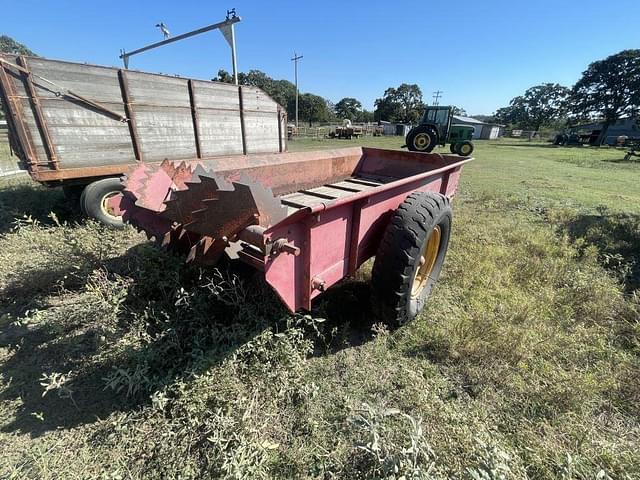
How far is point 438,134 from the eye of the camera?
55.6 feet

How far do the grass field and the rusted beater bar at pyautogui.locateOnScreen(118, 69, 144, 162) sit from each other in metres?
1.99

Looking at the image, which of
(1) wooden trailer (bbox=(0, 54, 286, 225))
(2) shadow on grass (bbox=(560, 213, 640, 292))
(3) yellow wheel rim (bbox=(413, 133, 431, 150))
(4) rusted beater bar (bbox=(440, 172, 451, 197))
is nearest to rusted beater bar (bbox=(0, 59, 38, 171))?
(1) wooden trailer (bbox=(0, 54, 286, 225))

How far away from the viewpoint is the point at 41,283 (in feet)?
9.20

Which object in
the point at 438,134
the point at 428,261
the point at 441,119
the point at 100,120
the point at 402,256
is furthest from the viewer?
the point at 441,119

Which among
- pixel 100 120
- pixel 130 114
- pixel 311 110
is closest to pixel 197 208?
pixel 100 120

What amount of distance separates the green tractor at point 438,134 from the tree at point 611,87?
41310 millimetres

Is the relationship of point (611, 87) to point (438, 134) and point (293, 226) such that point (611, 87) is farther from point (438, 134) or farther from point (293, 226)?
point (293, 226)

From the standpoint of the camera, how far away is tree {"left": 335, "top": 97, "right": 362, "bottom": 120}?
8981 centimetres

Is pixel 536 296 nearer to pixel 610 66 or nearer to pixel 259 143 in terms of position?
pixel 259 143

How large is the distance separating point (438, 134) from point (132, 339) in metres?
18.4

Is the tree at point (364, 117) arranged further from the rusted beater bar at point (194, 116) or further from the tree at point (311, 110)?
the rusted beater bar at point (194, 116)

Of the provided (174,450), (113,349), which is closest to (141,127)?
(113,349)

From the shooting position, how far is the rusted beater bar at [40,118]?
11.6ft

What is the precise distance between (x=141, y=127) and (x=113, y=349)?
12.8 ft
